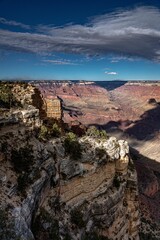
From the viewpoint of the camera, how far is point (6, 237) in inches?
797

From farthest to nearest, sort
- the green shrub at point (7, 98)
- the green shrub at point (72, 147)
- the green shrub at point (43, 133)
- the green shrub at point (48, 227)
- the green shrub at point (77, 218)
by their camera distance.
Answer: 1. the green shrub at point (7, 98)
2. the green shrub at point (72, 147)
3. the green shrub at point (43, 133)
4. the green shrub at point (77, 218)
5. the green shrub at point (48, 227)

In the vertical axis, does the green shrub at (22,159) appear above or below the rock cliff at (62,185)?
above

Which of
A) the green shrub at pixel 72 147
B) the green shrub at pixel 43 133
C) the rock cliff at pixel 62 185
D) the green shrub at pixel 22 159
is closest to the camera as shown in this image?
the rock cliff at pixel 62 185

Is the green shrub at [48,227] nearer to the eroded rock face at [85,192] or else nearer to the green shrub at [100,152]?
the eroded rock face at [85,192]

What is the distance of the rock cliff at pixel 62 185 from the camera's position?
81.8 feet

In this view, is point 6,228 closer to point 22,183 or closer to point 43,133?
point 22,183

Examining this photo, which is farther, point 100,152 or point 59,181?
point 100,152

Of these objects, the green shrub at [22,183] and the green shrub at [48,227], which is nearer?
the green shrub at [22,183]

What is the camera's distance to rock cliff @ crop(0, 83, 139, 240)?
2494 centimetres

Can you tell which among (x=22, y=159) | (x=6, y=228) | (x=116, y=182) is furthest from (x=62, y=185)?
A: (x=6, y=228)

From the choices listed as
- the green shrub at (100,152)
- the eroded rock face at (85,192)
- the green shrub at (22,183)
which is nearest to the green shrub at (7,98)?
the eroded rock face at (85,192)

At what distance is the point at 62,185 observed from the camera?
30812 millimetres

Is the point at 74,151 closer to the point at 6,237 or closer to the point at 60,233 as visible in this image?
the point at 60,233

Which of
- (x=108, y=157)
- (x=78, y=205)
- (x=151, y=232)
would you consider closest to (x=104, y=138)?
(x=108, y=157)
